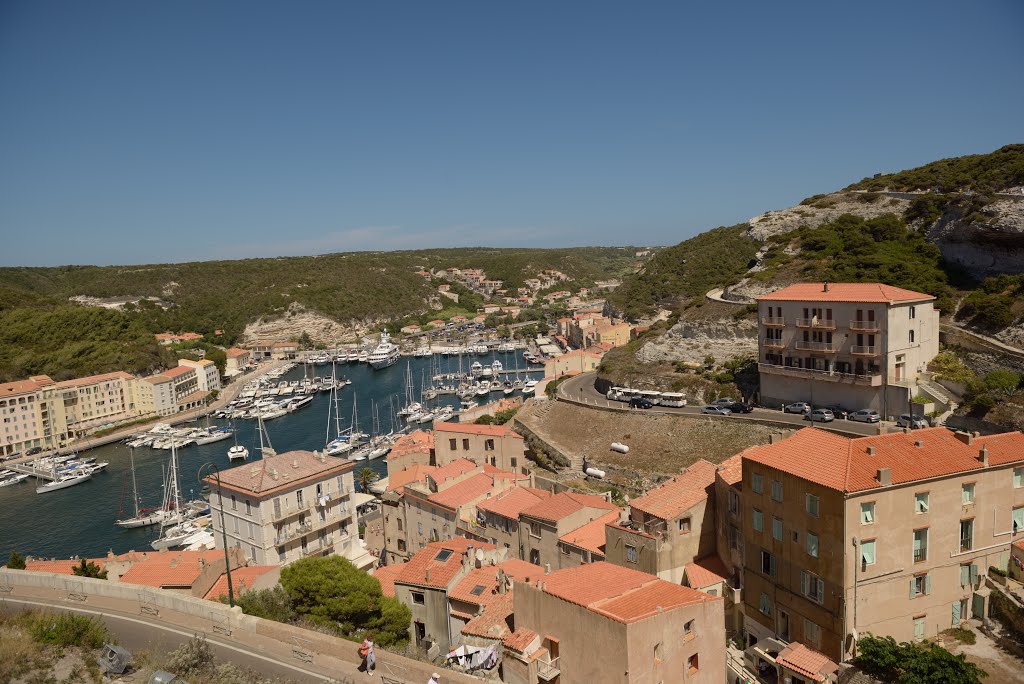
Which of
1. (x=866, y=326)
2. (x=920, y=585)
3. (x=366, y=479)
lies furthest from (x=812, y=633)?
(x=366, y=479)

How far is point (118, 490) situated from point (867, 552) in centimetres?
4541

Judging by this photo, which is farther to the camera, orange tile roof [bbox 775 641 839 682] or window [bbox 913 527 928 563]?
window [bbox 913 527 928 563]

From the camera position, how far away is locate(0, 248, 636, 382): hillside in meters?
77.6

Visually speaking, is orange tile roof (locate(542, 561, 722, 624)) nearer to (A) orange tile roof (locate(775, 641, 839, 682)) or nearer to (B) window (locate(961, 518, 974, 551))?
(A) orange tile roof (locate(775, 641, 839, 682))

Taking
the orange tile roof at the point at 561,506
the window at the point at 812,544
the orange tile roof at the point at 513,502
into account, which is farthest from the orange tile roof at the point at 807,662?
the orange tile roof at the point at 513,502

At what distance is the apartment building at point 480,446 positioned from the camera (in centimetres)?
3484

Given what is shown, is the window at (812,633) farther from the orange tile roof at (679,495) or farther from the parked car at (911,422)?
the parked car at (911,422)

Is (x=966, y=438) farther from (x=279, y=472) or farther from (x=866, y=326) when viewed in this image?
(x=279, y=472)

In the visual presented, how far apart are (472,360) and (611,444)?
56.9 m

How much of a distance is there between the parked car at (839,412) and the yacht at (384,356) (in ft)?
218

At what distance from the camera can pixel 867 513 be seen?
14648 mm

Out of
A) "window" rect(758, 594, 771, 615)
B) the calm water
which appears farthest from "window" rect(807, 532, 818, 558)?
the calm water

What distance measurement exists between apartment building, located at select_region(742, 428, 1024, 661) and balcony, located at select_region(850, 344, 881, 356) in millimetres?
12742

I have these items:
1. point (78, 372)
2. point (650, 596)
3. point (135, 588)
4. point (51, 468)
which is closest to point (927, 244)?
point (650, 596)
